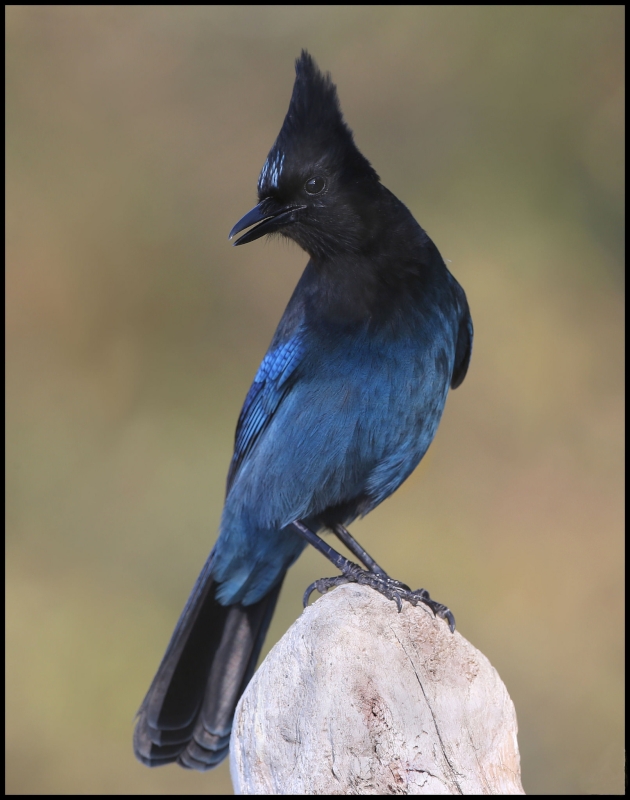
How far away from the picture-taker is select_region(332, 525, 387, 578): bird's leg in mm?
3488

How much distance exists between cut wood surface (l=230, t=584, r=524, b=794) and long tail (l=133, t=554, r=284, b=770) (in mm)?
944

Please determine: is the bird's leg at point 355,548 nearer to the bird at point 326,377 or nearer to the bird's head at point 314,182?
the bird at point 326,377

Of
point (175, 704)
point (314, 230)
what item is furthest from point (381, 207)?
point (175, 704)

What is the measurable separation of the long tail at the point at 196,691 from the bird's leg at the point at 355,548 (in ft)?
1.74

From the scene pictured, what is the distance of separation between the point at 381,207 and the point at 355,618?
4.97 ft

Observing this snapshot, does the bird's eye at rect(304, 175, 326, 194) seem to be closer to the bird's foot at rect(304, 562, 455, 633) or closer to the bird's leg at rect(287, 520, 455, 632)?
the bird's leg at rect(287, 520, 455, 632)

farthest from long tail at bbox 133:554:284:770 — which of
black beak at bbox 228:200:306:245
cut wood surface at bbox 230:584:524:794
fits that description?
black beak at bbox 228:200:306:245

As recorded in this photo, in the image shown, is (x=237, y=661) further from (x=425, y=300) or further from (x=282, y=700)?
(x=425, y=300)

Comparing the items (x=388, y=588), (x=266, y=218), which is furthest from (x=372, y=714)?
(x=266, y=218)

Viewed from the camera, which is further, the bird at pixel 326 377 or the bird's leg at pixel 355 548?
the bird's leg at pixel 355 548

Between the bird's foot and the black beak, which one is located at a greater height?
the black beak

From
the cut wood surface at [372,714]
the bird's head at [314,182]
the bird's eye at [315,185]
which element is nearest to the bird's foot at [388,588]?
the cut wood surface at [372,714]

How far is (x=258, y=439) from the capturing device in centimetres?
362

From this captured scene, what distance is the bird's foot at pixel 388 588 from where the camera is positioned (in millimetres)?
2953
